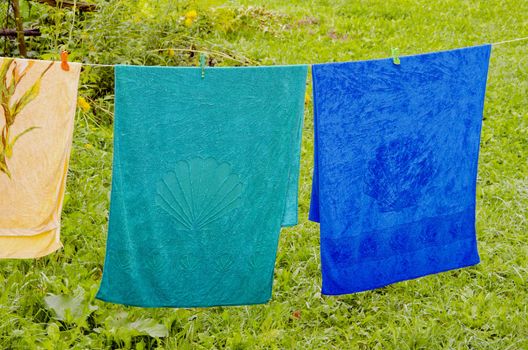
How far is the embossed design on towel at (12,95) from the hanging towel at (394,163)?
39.0 inches

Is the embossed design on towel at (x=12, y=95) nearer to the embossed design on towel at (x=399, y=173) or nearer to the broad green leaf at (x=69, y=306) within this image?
the broad green leaf at (x=69, y=306)

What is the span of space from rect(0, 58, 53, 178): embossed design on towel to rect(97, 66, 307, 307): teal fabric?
316mm

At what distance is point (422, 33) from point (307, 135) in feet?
9.84

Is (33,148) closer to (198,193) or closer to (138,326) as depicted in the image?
(198,193)

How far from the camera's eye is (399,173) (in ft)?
8.61

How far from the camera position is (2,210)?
7.89 ft

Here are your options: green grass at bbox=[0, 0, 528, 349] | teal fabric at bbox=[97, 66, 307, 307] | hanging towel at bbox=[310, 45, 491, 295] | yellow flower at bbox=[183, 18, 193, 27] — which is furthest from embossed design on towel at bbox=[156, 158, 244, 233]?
yellow flower at bbox=[183, 18, 193, 27]

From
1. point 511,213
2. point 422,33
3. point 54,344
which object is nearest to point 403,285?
point 511,213

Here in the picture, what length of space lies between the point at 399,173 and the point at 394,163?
5 cm

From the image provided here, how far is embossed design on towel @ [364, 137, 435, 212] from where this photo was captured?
101 inches

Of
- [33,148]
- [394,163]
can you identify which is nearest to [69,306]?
[33,148]

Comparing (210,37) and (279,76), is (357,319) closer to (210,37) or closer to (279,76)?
(279,76)

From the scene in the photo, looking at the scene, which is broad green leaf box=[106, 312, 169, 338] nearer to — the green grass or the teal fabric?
the green grass

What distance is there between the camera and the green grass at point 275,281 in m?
2.86
